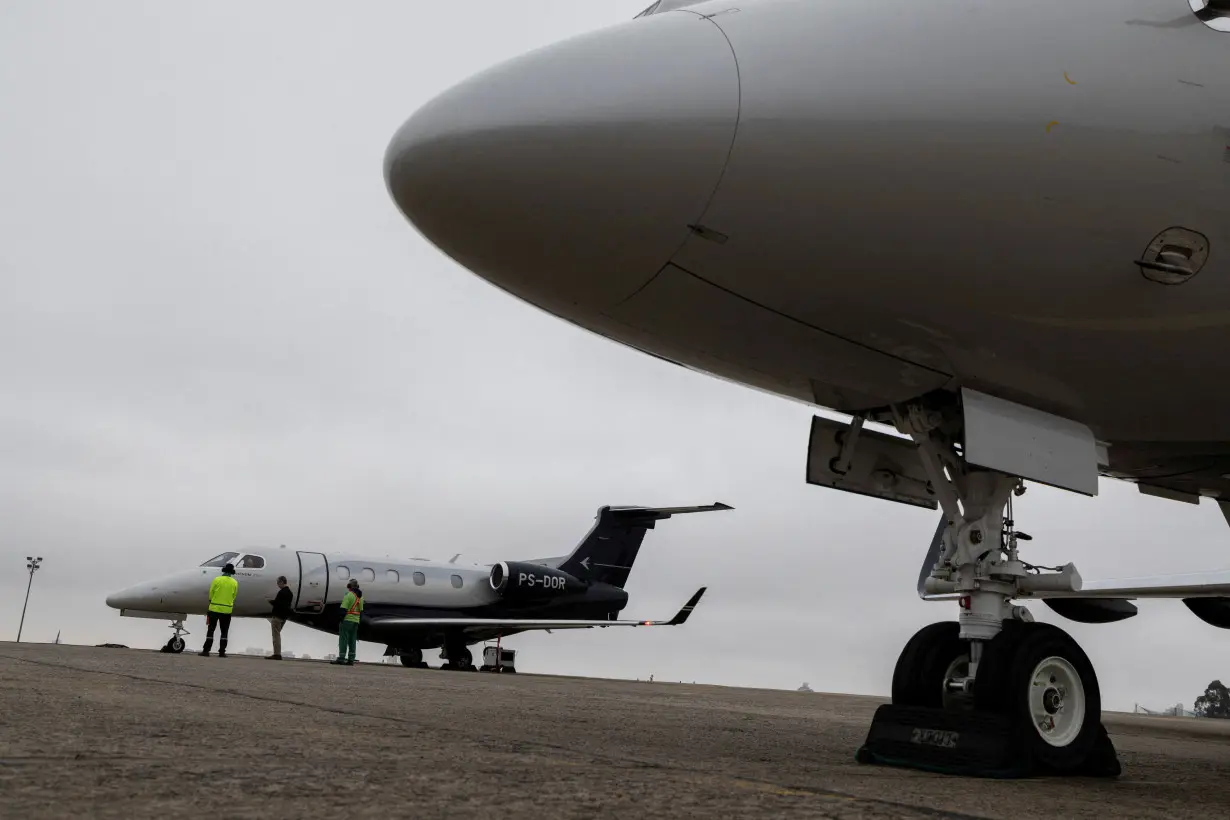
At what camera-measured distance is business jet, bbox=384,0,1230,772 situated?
3936 millimetres

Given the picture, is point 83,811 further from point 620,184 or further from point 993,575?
point 993,575

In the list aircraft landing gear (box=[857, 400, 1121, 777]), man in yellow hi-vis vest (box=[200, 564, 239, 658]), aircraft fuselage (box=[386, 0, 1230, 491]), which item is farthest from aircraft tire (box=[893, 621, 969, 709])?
man in yellow hi-vis vest (box=[200, 564, 239, 658])

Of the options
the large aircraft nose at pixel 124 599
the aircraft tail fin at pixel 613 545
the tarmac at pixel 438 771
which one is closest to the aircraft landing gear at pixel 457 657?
the aircraft tail fin at pixel 613 545

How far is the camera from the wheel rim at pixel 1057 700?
4629 mm

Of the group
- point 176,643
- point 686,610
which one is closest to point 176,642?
point 176,643

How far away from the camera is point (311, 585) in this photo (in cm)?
2347

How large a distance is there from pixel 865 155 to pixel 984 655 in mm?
2294

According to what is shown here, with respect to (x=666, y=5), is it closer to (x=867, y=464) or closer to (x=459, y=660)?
(x=867, y=464)

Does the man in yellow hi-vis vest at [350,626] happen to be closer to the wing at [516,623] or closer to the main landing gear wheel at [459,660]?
Answer: the wing at [516,623]

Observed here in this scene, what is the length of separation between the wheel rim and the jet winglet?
21832mm

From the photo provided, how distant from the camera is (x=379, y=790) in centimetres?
261

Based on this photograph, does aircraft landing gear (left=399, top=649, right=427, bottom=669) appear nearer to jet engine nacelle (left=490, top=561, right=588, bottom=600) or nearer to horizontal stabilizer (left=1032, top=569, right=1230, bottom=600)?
jet engine nacelle (left=490, top=561, right=588, bottom=600)

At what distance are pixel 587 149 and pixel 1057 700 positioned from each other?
321 centimetres

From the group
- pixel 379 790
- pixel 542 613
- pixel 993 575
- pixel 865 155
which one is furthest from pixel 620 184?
pixel 542 613
